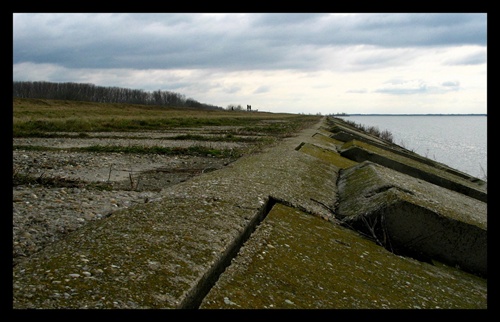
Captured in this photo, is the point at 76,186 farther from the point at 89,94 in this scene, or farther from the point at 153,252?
the point at 89,94

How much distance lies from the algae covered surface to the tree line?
99.1 metres

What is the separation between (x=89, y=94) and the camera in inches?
4190

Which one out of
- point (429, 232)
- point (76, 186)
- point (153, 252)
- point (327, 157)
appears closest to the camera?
point (153, 252)

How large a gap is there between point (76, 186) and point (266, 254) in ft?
10.7

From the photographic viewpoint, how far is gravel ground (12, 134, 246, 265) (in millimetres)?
3266

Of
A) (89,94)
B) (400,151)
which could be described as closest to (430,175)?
(400,151)

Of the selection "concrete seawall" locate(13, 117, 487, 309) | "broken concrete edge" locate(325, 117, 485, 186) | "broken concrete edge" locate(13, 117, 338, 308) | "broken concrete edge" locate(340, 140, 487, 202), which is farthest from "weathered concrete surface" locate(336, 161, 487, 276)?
"broken concrete edge" locate(325, 117, 485, 186)

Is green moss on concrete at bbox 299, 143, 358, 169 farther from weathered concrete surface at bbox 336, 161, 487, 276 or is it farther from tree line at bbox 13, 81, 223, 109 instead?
tree line at bbox 13, 81, 223, 109

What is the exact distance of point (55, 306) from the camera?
6.22ft

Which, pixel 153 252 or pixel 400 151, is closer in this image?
pixel 153 252

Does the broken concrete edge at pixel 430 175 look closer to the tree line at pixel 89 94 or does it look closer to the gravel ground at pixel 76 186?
the gravel ground at pixel 76 186

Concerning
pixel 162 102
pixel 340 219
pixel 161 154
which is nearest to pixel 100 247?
pixel 340 219

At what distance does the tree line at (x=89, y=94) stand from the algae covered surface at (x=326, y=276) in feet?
325
